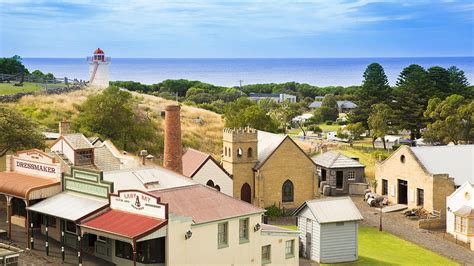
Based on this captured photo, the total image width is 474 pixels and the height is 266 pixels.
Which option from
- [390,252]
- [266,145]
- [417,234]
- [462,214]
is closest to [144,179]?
[390,252]

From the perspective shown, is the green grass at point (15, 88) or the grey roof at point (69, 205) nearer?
the grey roof at point (69, 205)

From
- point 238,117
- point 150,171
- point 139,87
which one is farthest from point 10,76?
point 139,87

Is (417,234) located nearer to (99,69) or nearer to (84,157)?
(84,157)

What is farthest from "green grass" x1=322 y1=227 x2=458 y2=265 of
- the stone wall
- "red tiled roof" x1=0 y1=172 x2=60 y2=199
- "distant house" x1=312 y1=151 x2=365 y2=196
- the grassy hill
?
the stone wall

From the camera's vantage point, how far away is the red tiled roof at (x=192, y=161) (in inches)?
1843

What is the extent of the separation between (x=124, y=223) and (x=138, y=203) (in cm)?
115

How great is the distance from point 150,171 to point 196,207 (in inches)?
211

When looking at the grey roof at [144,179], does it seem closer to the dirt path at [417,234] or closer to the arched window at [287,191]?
the arched window at [287,191]

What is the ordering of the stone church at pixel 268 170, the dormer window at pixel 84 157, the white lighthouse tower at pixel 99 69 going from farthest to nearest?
the white lighthouse tower at pixel 99 69
the stone church at pixel 268 170
the dormer window at pixel 84 157

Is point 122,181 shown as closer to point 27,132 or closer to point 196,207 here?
point 196,207

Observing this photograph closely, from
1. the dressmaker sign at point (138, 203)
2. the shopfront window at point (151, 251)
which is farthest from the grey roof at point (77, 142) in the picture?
the shopfront window at point (151, 251)

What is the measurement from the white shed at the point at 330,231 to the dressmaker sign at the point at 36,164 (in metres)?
14.4

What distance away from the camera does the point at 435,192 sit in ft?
160

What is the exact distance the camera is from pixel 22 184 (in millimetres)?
33906
